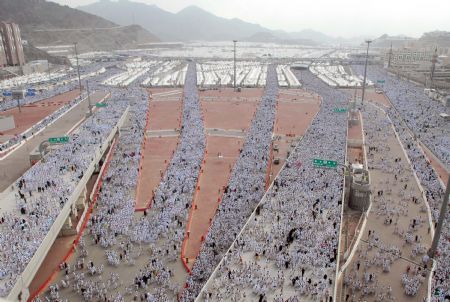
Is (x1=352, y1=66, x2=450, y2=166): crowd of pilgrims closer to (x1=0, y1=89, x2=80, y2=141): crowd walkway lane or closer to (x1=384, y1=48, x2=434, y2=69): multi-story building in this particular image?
(x1=384, y1=48, x2=434, y2=69): multi-story building

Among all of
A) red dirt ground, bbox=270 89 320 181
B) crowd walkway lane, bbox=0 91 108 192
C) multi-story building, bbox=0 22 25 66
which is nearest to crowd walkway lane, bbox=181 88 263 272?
red dirt ground, bbox=270 89 320 181

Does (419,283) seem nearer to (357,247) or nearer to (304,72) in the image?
(357,247)

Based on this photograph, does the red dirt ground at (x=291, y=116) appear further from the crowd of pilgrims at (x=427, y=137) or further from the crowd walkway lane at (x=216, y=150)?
the crowd of pilgrims at (x=427, y=137)

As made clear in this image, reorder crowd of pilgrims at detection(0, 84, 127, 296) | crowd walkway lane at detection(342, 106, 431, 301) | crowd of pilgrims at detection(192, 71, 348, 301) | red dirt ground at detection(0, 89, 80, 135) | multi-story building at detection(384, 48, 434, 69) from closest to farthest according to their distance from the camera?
crowd of pilgrims at detection(192, 71, 348, 301), crowd of pilgrims at detection(0, 84, 127, 296), crowd walkway lane at detection(342, 106, 431, 301), red dirt ground at detection(0, 89, 80, 135), multi-story building at detection(384, 48, 434, 69)

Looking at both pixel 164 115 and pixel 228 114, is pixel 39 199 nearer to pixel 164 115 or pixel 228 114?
pixel 164 115

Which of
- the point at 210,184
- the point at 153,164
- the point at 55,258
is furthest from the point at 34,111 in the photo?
the point at 55,258

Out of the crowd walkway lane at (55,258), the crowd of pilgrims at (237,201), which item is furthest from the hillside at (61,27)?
the crowd walkway lane at (55,258)
